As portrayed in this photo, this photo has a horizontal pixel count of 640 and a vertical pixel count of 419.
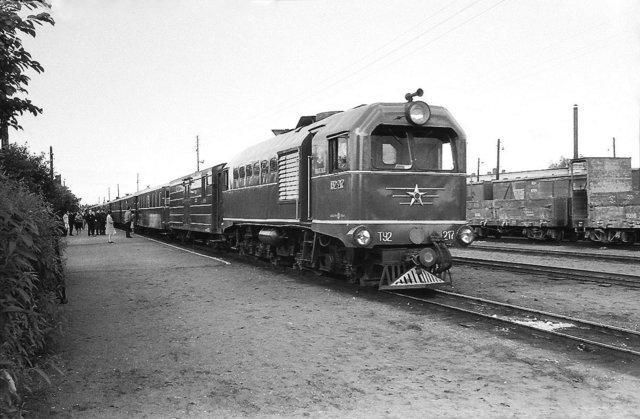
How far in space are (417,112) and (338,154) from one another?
1.55m

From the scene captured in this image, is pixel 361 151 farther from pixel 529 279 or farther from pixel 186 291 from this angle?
pixel 529 279

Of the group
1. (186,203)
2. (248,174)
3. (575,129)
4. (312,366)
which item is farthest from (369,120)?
(575,129)

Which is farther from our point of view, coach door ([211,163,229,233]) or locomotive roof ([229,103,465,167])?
coach door ([211,163,229,233])

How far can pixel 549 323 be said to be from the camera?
7523 mm

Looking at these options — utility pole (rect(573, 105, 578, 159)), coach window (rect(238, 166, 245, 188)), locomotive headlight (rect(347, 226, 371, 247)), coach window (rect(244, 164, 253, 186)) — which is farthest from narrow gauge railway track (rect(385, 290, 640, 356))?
utility pole (rect(573, 105, 578, 159))

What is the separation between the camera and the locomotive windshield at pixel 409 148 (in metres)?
9.57

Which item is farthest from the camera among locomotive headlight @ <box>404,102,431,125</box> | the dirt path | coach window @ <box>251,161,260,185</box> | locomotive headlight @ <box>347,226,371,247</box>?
coach window @ <box>251,161,260,185</box>

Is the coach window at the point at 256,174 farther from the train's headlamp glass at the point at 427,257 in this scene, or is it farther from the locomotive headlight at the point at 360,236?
the train's headlamp glass at the point at 427,257

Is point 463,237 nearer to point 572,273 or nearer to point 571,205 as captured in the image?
point 572,273

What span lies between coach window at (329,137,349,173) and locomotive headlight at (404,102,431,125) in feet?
3.84

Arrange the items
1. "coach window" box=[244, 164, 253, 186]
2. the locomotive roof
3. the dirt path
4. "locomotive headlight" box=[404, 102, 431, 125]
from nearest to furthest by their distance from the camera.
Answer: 1. the dirt path
2. the locomotive roof
3. "locomotive headlight" box=[404, 102, 431, 125]
4. "coach window" box=[244, 164, 253, 186]

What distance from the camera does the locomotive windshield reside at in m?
9.57

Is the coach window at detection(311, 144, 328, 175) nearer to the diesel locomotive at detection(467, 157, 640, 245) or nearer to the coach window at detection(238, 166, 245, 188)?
the coach window at detection(238, 166, 245, 188)

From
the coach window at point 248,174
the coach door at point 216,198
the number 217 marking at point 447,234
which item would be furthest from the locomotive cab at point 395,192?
the coach door at point 216,198
